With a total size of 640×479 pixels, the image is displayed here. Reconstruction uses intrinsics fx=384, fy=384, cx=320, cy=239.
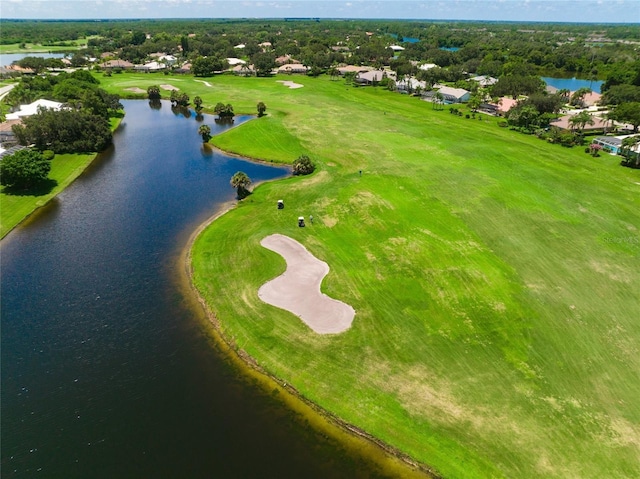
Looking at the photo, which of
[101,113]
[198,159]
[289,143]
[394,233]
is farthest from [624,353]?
[101,113]

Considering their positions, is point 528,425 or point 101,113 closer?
point 528,425

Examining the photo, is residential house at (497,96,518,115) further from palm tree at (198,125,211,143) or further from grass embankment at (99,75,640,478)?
palm tree at (198,125,211,143)

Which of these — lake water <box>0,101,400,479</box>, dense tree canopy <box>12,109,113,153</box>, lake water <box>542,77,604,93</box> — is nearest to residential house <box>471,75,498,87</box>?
lake water <box>542,77,604,93</box>

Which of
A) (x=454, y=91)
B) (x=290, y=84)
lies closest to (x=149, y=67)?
(x=290, y=84)

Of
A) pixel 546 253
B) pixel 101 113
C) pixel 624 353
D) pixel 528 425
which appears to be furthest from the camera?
pixel 101 113

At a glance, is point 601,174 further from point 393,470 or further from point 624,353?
point 393,470

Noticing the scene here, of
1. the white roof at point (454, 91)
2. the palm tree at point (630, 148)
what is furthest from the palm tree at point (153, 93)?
the palm tree at point (630, 148)

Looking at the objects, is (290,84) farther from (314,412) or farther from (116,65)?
(314,412)
